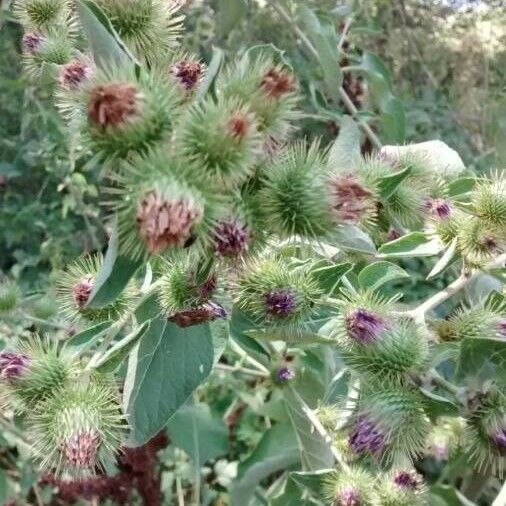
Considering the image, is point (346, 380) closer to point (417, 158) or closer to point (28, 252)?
point (417, 158)

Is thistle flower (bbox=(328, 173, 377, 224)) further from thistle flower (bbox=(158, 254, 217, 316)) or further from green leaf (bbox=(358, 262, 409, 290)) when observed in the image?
green leaf (bbox=(358, 262, 409, 290))

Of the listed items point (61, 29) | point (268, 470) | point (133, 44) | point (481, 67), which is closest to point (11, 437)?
point (268, 470)

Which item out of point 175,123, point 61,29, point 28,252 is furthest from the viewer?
point 28,252

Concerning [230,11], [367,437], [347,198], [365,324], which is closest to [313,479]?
[367,437]

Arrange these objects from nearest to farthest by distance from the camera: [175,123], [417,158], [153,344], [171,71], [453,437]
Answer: [175,123], [171,71], [153,344], [417,158], [453,437]

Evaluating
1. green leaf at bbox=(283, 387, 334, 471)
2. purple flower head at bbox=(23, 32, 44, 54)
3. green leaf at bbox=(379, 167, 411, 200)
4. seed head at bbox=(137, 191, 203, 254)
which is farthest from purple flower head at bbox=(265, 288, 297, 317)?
purple flower head at bbox=(23, 32, 44, 54)

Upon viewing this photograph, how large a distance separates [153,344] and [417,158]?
1.95 ft

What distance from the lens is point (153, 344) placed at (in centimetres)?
121

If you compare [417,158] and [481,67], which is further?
[481,67]

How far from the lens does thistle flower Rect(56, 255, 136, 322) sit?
126 centimetres

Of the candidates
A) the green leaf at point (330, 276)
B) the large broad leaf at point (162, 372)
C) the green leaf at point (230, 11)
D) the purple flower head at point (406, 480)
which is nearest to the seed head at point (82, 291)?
the large broad leaf at point (162, 372)

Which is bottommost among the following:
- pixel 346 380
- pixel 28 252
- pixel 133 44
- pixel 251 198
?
pixel 28 252

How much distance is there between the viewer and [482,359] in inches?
46.0

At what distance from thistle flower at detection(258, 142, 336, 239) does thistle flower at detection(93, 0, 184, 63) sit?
0.25 meters
